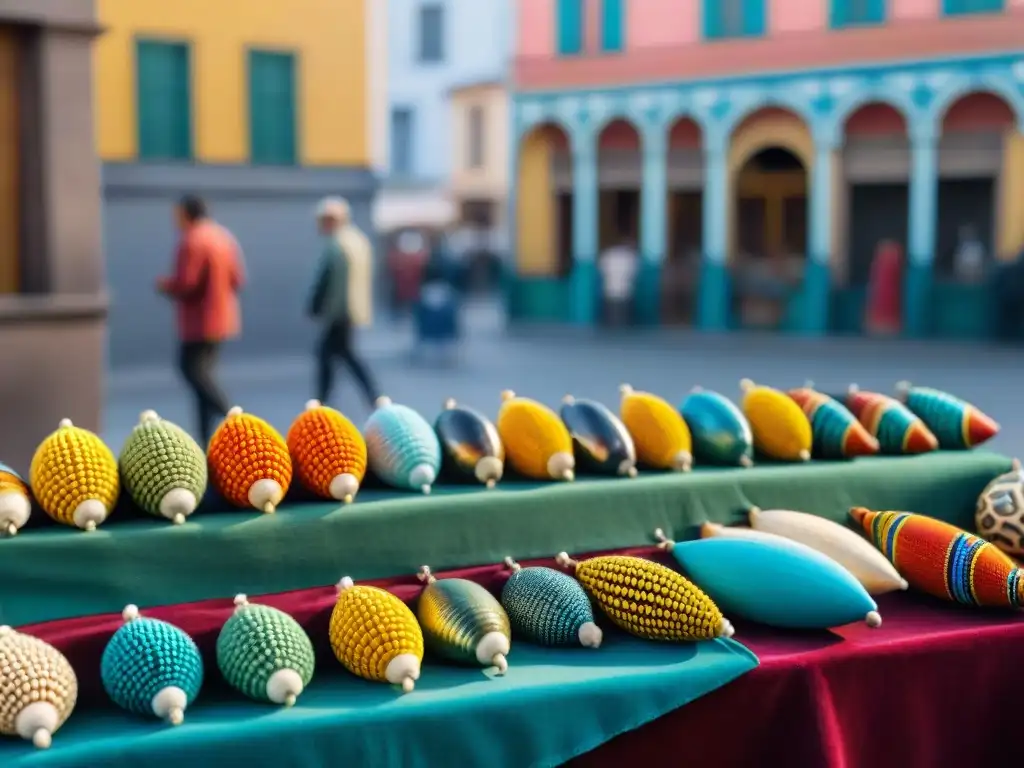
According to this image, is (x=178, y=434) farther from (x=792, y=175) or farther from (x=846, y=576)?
(x=792, y=175)

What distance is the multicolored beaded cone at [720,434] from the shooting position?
4359mm

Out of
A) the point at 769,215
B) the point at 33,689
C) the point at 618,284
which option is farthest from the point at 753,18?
the point at 33,689

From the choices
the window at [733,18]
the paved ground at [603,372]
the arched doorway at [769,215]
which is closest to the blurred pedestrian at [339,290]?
the paved ground at [603,372]

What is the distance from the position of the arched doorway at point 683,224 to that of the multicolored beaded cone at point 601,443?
690 inches

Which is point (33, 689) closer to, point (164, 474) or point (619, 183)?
point (164, 474)

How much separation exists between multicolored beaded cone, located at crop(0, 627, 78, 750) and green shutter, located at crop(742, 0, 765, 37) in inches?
759

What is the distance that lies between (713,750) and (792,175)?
1863cm

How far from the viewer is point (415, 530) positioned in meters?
3.83

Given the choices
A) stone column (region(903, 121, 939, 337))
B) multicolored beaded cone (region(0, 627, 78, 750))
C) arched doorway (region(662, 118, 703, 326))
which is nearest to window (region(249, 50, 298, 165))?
arched doorway (region(662, 118, 703, 326))

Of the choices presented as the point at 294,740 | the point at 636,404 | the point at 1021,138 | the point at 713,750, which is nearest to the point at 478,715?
the point at 294,740

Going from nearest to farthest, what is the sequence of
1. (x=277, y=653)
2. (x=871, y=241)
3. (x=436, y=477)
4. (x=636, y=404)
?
(x=277, y=653)
(x=436, y=477)
(x=636, y=404)
(x=871, y=241)

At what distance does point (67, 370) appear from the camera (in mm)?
8547

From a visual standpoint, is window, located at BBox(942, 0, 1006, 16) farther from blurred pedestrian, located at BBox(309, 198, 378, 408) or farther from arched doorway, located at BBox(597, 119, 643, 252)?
blurred pedestrian, located at BBox(309, 198, 378, 408)

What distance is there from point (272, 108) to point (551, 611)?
48.1 ft
